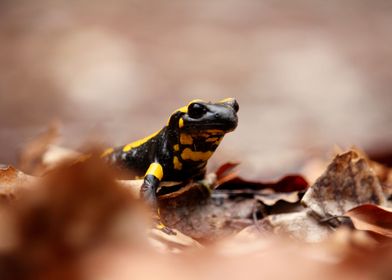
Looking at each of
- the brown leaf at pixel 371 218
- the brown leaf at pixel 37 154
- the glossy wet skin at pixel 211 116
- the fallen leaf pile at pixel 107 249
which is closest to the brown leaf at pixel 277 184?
the glossy wet skin at pixel 211 116

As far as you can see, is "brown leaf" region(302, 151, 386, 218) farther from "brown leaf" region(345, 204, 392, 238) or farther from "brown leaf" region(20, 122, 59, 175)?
"brown leaf" region(20, 122, 59, 175)

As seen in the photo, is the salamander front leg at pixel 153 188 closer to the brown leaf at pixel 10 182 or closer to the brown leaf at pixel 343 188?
the brown leaf at pixel 10 182

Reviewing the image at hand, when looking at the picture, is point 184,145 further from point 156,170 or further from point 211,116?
point 211,116

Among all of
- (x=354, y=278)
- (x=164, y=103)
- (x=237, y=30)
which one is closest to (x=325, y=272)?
(x=354, y=278)

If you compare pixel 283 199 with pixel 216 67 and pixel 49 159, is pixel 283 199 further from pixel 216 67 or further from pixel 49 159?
pixel 216 67

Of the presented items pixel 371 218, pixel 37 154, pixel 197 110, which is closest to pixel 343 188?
pixel 371 218

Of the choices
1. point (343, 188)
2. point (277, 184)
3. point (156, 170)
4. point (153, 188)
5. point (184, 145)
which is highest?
point (184, 145)
